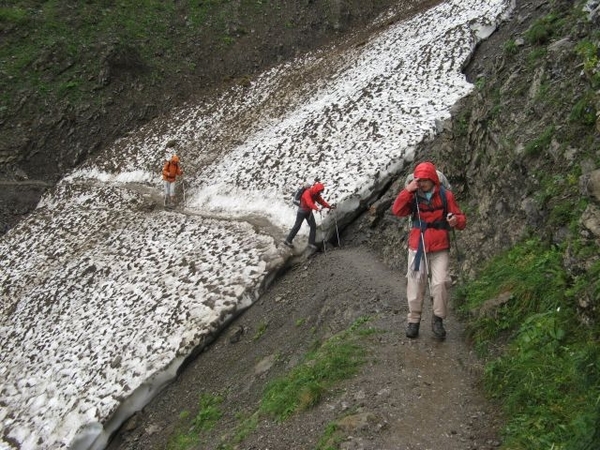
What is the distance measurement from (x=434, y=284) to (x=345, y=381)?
1.88 metres

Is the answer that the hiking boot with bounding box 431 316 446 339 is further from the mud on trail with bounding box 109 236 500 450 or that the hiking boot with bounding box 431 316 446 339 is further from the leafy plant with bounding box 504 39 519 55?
the leafy plant with bounding box 504 39 519 55

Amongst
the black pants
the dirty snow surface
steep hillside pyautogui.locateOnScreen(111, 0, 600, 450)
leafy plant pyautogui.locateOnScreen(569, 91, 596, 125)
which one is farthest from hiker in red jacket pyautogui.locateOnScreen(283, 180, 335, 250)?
leafy plant pyautogui.locateOnScreen(569, 91, 596, 125)

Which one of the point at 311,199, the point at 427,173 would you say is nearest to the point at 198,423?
the point at 427,173

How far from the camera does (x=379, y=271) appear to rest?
12.4 m

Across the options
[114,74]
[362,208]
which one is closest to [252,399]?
[362,208]

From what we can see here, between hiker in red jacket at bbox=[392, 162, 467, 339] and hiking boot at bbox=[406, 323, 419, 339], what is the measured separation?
0.26 metres

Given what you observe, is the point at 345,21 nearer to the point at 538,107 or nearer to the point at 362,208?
the point at 362,208

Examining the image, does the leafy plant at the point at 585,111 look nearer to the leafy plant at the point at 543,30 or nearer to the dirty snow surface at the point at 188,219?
the leafy plant at the point at 543,30

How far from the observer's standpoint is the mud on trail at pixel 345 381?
6094 millimetres

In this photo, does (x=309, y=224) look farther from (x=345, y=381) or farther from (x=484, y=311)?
(x=345, y=381)

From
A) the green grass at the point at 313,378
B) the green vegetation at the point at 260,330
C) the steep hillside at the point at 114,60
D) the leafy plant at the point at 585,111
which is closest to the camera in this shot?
the green grass at the point at 313,378

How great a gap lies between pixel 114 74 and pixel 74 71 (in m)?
2.37

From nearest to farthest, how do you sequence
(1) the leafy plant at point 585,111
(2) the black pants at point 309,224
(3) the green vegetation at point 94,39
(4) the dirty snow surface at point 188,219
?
(1) the leafy plant at point 585,111 < (4) the dirty snow surface at point 188,219 < (2) the black pants at point 309,224 < (3) the green vegetation at point 94,39

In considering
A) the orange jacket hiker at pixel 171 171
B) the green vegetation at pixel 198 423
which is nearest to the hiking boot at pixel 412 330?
the green vegetation at pixel 198 423
